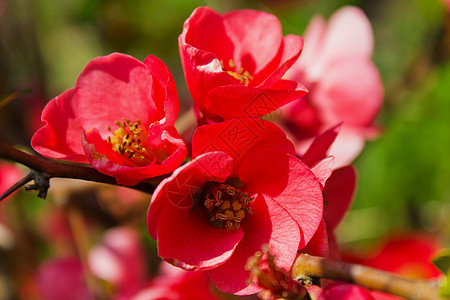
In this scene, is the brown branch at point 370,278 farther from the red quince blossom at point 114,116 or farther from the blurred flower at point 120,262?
the blurred flower at point 120,262

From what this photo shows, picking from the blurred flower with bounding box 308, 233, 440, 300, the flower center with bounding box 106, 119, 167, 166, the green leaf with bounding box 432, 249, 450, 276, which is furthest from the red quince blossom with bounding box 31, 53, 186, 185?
the blurred flower with bounding box 308, 233, 440, 300

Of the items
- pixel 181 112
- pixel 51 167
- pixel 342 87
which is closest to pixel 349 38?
pixel 342 87

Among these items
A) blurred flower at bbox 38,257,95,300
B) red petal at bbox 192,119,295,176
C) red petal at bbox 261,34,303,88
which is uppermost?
red petal at bbox 261,34,303,88

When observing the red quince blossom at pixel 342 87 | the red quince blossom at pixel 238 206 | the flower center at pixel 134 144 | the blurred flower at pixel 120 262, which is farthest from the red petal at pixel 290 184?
the blurred flower at pixel 120 262

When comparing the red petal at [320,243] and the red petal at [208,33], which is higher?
the red petal at [208,33]

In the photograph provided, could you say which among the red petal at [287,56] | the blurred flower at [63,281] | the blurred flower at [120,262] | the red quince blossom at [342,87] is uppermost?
the red petal at [287,56]

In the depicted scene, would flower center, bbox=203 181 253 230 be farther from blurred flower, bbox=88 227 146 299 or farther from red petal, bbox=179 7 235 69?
blurred flower, bbox=88 227 146 299
